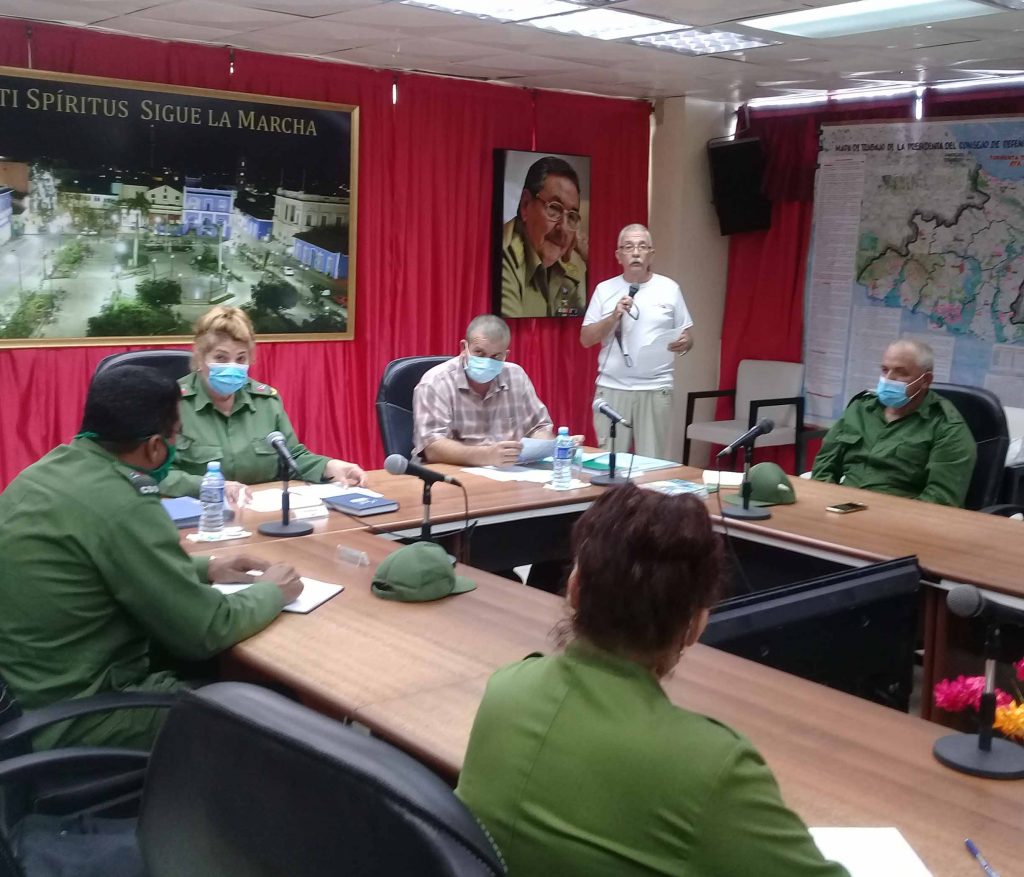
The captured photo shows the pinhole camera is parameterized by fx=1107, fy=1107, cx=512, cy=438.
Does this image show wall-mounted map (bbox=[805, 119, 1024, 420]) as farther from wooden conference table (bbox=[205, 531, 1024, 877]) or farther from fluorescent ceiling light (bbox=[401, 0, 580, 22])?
wooden conference table (bbox=[205, 531, 1024, 877])

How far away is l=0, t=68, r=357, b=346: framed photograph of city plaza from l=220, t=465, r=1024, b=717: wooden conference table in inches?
74.0

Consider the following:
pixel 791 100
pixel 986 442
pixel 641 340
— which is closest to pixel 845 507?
pixel 986 442

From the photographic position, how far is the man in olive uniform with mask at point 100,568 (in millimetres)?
1896

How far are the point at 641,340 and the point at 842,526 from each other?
2.37 meters

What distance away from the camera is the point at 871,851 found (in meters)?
1.37

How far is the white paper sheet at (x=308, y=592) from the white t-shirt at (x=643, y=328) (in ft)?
10.4

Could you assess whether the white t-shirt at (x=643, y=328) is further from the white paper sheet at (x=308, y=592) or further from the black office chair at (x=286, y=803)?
the black office chair at (x=286, y=803)

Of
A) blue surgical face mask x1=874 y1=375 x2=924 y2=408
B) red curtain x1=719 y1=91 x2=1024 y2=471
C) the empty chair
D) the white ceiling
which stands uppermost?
the white ceiling

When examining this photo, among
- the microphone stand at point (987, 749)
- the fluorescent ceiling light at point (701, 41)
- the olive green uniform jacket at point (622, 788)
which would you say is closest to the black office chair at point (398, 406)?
the fluorescent ceiling light at point (701, 41)

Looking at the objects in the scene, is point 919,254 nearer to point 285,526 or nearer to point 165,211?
point 165,211

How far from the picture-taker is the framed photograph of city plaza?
179 inches

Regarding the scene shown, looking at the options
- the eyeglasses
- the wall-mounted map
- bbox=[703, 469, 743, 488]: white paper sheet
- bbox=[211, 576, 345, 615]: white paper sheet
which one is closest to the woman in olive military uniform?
bbox=[211, 576, 345, 615]: white paper sheet

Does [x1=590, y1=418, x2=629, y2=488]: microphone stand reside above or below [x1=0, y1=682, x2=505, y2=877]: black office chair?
below

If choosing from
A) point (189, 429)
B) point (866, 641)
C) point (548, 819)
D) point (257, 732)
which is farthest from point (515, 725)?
point (189, 429)
